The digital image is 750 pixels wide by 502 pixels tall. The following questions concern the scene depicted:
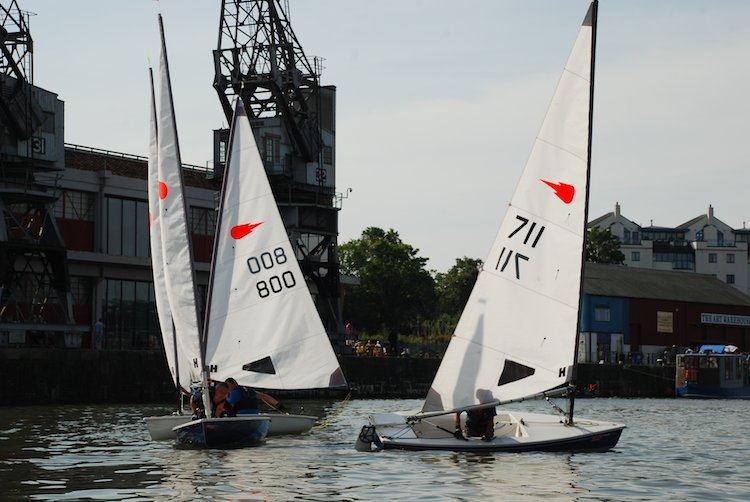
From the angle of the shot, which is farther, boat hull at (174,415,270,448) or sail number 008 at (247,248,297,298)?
sail number 008 at (247,248,297,298)

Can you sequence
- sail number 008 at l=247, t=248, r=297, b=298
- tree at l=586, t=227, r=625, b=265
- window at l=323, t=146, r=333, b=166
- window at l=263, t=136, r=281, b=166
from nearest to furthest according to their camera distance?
sail number 008 at l=247, t=248, r=297, b=298 → window at l=263, t=136, r=281, b=166 → window at l=323, t=146, r=333, b=166 → tree at l=586, t=227, r=625, b=265

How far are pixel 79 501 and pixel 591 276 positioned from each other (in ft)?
279

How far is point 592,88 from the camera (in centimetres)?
2583

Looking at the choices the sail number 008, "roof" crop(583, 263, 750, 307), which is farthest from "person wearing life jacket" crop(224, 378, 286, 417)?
"roof" crop(583, 263, 750, 307)

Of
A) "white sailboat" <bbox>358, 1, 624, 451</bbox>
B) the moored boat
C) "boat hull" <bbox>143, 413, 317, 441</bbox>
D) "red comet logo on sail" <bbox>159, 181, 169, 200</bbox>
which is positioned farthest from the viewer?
the moored boat

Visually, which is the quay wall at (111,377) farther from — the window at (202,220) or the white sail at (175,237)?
the white sail at (175,237)

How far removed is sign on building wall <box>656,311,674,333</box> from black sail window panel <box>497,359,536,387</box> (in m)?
80.4

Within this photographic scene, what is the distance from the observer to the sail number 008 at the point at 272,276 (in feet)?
97.2

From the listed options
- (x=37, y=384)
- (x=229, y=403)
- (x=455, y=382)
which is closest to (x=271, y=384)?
(x=229, y=403)

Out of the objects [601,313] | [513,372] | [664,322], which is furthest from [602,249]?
[513,372]

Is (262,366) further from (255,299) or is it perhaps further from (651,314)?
(651,314)

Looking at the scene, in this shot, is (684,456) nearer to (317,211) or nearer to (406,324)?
(317,211)

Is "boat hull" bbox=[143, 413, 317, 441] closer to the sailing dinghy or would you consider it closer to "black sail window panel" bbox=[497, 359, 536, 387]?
the sailing dinghy

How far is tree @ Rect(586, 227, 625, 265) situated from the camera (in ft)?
475
